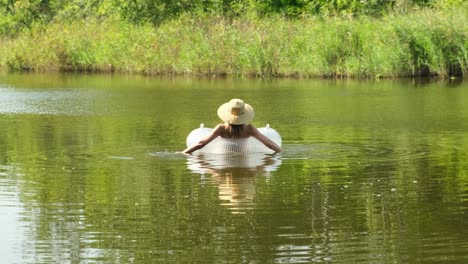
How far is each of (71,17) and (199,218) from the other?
135 feet

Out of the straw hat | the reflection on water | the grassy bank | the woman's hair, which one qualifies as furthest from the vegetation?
the straw hat

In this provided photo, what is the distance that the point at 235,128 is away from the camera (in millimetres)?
14617

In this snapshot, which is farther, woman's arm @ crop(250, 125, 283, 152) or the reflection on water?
woman's arm @ crop(250, 125, 283, 152)

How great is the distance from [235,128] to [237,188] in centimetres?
263

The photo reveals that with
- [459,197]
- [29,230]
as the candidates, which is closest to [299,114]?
[459,197]

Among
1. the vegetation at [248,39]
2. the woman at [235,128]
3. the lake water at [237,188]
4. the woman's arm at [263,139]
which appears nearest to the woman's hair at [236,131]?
the woman at [235,128]

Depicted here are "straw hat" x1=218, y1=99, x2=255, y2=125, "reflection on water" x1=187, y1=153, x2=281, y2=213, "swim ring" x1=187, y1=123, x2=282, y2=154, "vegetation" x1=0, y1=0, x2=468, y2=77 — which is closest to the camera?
"reflection on water" x1=187, y1=153, x2=281, y2=213

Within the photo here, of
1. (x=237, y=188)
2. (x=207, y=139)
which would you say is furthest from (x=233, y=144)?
(x=237, y=188)

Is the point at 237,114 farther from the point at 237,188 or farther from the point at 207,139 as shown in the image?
the point at 237,188

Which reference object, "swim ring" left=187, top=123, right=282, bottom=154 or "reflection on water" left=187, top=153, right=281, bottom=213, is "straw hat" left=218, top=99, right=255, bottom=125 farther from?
"reflection on water" left=187, top=153, right=281, bottom=213

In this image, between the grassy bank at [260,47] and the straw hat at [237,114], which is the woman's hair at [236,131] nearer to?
the straw hat at [237,114]

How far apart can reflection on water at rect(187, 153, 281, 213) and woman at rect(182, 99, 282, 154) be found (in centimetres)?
15

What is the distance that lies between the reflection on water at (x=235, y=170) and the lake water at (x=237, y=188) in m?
0.02

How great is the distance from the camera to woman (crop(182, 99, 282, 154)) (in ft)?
47.1
